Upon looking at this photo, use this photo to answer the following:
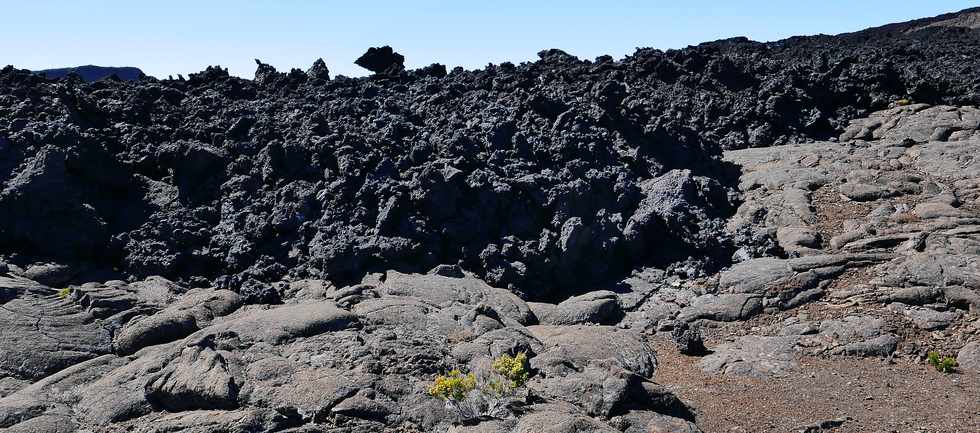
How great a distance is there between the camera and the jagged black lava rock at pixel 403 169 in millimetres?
20172

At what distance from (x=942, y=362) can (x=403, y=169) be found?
15420 mm

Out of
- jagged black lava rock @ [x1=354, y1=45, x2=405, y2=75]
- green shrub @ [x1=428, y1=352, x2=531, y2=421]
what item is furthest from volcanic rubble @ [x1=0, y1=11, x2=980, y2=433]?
jagged black lava rock @ [x1=354, y1=45, x2=405, y2=75]

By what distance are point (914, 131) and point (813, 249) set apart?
35.5ft

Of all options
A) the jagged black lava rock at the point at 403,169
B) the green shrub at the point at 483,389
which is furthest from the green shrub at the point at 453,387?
the jagged black lava rock at the point at 403,169

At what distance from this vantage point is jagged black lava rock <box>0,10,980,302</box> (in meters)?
20.2

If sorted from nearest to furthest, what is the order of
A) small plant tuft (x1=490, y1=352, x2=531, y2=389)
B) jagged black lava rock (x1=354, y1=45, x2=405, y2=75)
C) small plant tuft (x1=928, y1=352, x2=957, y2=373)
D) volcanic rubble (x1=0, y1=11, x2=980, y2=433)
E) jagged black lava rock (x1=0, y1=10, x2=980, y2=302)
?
small plant tuft (x1=490, y1=352, x2=531, y2=389) < volcanic rubble (x1=0, y1=11, x2=980, y2=433) < small plant tuft (x1=928, y1=352, x2=957, y2=373) < jagged black lava rock (x1=0, y1=10, x2=980, y2=302) < jagged black lava rock (x1=354, y1=45, x2=405, y2=75)

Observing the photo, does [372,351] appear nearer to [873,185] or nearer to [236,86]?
[873,185]

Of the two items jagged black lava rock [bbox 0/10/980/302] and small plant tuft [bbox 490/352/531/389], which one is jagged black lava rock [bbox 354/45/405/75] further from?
small plant tuft [bbox 490/352/531/389]

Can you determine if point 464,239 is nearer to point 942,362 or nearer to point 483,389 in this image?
point 483,389

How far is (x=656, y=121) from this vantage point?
2605cm

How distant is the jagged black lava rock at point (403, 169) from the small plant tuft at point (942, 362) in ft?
18.1

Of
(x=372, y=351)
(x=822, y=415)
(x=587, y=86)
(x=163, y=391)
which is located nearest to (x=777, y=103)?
(x=587, y=86)

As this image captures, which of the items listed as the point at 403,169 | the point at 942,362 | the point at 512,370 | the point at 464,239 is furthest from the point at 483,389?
the point at 403,169

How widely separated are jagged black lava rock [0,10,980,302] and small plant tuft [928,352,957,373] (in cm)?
551
